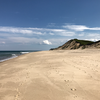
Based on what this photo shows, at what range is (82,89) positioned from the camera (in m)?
4.57

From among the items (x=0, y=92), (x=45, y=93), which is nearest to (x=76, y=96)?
(x=45, y=93)

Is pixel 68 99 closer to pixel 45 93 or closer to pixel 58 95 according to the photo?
pixel 58 95

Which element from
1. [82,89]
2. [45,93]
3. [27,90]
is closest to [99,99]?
[82,89]

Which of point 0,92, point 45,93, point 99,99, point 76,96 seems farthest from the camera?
point 0,92

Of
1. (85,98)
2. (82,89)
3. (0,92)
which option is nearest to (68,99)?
(85,98)

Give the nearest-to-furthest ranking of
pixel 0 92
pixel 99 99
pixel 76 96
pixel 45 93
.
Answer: pixel 99 99 → pixel 76 96 → pixel 45 93 → pixel 0 92

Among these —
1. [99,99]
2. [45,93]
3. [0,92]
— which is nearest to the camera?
[99,99]

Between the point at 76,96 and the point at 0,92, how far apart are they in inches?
162

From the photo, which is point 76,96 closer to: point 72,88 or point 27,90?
point 72,88

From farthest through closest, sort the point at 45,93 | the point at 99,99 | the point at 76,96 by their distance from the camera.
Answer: the point at 45,93, the point at 76,96, the point at 99,99

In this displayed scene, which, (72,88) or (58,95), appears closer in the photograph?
(58,95)

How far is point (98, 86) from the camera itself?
480 centimetres

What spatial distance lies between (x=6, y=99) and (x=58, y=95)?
253 centimetres

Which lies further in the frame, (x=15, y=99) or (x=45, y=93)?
(x=45, y=93)
